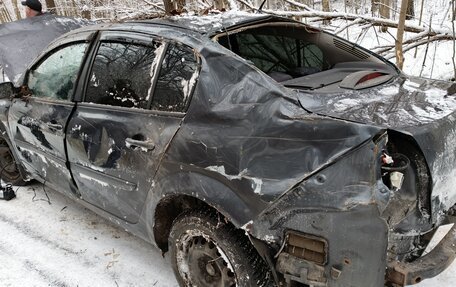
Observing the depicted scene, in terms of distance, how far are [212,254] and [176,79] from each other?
1.06m

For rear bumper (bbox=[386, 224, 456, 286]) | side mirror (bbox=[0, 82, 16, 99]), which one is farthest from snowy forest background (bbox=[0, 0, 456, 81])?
rear bumper (bbox=[386, 224, 456, 286])

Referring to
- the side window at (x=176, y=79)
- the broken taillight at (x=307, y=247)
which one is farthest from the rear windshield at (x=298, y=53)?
the broken taillight at (x=307, y=247)

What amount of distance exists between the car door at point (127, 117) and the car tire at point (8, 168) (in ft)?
5.87

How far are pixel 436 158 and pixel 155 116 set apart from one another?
1.55m

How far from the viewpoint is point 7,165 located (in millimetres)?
4582

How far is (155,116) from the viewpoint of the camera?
96.5 inches

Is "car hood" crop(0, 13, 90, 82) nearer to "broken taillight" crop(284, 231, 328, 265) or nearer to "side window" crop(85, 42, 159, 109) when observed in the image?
"side window" crop(85, 42, 159, 109)

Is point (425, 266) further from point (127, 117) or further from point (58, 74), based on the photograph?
point (58, 74)

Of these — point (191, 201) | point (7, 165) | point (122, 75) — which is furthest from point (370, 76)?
point (7, 165)

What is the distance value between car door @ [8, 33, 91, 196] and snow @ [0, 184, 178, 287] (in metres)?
0.41

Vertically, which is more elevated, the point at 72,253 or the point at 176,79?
the point at 176,79

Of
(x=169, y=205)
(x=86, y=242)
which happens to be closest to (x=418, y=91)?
(x=169, y=205)

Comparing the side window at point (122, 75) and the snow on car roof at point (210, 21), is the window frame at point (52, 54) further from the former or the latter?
the snow on car roof at point (210, 21)

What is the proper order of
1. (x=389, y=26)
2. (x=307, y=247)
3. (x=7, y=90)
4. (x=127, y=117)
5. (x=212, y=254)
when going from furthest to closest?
(x=389, y=26) → (x=7, y=90) → (x=127, y=117) → (x=212, y=254) → (x=307, y=247)
